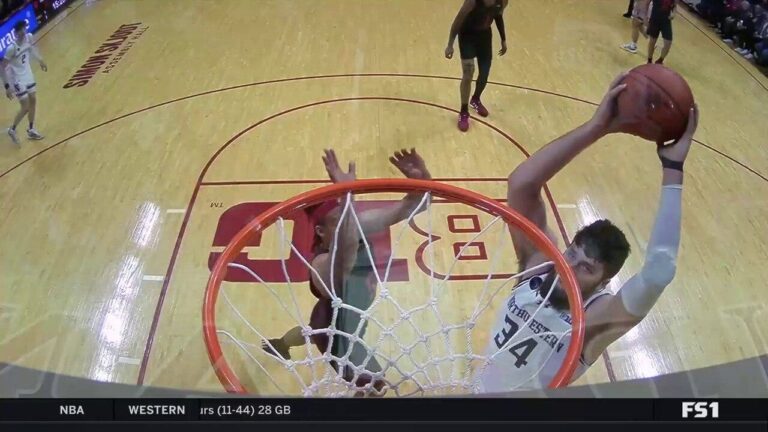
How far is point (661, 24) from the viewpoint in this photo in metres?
3.94

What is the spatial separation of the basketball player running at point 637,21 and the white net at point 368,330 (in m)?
2.01

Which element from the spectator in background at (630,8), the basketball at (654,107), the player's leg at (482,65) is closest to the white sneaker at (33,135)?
the player's leg at (482,65)

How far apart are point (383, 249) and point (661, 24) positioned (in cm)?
270

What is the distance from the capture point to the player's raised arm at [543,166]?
56.6 inches

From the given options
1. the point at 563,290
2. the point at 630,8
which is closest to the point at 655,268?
the point at 563,290

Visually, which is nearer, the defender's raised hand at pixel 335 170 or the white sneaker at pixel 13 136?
the defender's raised hand at pixel 335 170

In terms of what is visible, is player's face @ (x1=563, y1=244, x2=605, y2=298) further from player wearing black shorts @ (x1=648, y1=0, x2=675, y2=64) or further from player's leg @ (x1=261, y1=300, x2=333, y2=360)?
player wearing black shorts @ (x1=648, y1=0, x2=675, y2=64)

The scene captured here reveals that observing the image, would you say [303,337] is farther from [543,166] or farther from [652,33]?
[652,33]

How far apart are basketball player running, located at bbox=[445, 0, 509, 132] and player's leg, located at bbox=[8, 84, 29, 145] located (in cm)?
233

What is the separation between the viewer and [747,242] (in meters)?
2.89

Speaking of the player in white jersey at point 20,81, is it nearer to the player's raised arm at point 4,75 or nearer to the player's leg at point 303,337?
the player's raised arm at point 4,75
